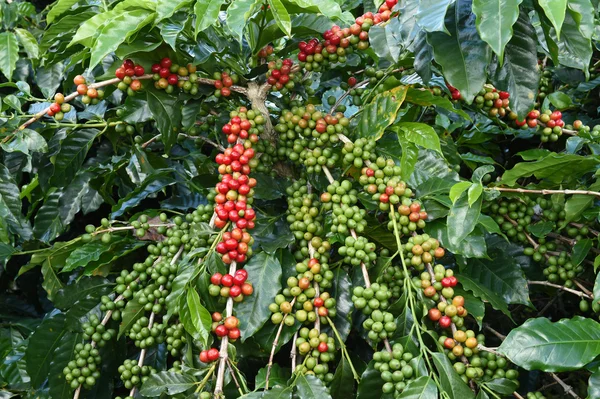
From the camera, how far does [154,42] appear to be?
5.17 feet

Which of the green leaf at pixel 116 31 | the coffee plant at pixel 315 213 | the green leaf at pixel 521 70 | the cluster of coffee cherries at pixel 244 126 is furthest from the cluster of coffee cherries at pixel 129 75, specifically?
the green leaf at pixel 521 70

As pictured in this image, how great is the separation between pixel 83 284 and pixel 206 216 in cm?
52

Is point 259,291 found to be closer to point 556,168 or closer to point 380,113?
point 380,113

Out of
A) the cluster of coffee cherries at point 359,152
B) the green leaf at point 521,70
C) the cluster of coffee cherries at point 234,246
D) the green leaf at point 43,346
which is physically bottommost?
the green leaf at point 43,346

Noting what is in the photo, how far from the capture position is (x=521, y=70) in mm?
1423

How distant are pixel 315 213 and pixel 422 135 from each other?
0.35 metres

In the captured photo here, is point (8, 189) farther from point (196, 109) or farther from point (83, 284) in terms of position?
point (196, 109)

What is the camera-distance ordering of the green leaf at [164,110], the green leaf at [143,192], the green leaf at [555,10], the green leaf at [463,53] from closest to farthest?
the green leaf at [555,10]
the green leaf at [463,53]
the green leaf at [164,110]
the green leaf at [143,192]

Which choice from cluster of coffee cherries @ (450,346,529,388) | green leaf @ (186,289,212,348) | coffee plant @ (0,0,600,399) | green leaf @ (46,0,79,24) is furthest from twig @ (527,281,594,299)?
green leaf @ (46,0,79,24)

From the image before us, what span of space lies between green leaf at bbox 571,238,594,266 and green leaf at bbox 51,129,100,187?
62.0 inches

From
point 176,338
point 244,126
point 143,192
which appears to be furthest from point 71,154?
point 176,338

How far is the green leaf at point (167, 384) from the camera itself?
128 cm

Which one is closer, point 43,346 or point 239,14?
point 239,14

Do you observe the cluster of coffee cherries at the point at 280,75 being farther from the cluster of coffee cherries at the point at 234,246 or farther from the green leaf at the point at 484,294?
the green leaf at the point at 484,294
